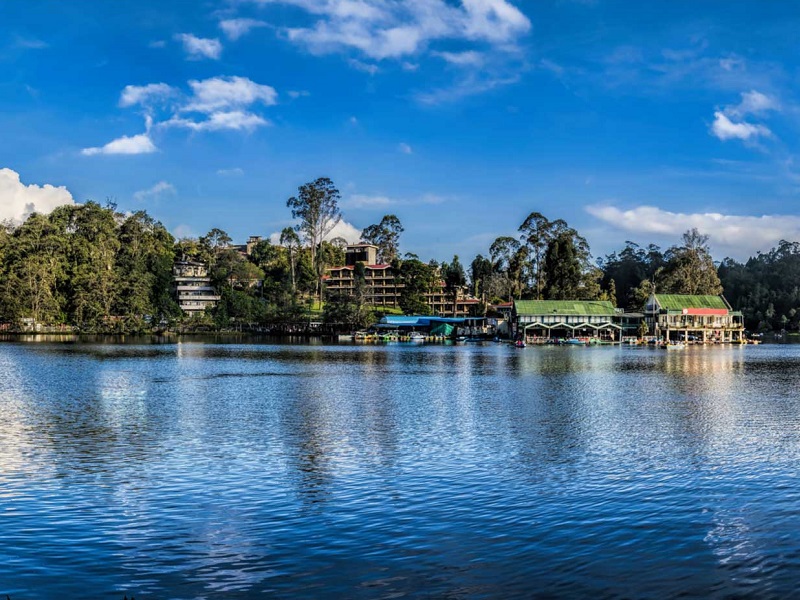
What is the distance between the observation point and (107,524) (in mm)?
14516

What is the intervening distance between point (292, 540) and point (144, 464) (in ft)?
28.8

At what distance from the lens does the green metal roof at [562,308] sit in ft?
406

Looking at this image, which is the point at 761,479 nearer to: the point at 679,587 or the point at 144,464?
the point at 679,587

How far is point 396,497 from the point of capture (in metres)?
16.7

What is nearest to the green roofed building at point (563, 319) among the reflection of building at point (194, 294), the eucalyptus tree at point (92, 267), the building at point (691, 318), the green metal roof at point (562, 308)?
the green metal roof at point (562, 308)

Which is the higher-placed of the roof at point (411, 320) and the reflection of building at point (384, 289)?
the reflection of building at point (384, 289)

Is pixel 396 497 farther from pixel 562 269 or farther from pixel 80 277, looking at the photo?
pixel 80 277

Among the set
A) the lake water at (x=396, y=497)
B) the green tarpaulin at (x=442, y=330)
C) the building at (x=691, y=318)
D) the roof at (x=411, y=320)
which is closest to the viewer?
the lake water at (x=396, y=497)

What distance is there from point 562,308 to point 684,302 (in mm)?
23103

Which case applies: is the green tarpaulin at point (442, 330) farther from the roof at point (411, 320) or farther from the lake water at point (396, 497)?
the lake water at point (396, 497)

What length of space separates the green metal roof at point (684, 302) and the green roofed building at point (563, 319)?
8794mm

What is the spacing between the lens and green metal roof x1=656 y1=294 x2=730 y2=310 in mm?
126438

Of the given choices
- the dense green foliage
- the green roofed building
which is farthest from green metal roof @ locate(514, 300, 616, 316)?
the dense green foliage

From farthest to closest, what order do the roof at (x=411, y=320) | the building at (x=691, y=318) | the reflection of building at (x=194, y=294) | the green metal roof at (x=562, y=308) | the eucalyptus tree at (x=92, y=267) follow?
1. the reflection of building at (x=194, y=294)
2. the roof at (x=411, y=320)
3. the eucalyptus tree at (x=92, y=267)
4. the building at (x=691, y=318)
5. the green metal roof at (x=562, y=308)
